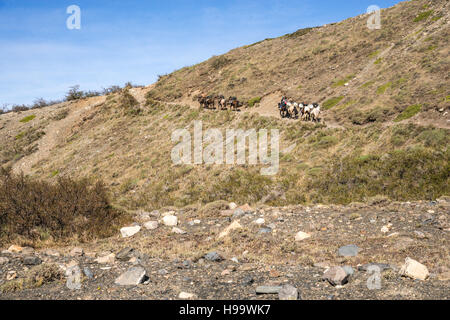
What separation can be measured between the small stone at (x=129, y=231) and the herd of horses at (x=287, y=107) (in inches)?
623

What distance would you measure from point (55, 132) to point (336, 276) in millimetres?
43027

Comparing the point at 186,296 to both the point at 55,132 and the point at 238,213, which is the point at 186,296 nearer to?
the point at 238,213

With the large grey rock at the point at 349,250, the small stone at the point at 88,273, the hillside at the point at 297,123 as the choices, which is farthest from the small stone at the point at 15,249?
the hillside at the point at 297,123

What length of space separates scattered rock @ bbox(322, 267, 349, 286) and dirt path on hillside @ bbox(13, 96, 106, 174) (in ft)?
116

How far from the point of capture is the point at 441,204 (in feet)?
31.2

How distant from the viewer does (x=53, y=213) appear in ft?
31.8

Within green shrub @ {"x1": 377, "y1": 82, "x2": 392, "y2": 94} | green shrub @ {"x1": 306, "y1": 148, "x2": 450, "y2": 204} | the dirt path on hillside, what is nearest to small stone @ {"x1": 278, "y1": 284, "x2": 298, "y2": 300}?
green shrub @ {"x1": 306, "y1": 148, "x2": 450, "y2": 204}

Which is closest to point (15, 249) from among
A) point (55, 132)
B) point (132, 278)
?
point (132, 278)

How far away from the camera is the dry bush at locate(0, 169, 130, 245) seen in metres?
9.23

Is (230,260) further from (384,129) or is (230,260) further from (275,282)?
(384,129)

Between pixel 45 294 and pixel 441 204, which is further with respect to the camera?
pixel 441 204

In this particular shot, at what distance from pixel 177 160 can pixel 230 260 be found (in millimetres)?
17384

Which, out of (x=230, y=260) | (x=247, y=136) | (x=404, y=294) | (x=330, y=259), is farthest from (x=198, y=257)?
(x=247, y=136)
